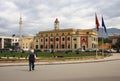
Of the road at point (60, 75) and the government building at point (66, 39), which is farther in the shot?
the government building at point (66, 39)

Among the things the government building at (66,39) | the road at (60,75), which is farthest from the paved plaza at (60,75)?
the government building at (66,39)

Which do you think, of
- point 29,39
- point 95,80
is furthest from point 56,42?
point 95,80

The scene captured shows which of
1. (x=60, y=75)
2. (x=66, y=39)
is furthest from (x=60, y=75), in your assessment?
(x=66, y=39)

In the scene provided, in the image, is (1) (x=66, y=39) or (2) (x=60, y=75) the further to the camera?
(1) (x=66, y=39)

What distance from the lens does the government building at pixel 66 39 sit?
99688 millimetres

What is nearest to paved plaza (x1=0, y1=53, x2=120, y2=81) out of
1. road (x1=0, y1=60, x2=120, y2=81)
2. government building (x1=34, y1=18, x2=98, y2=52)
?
road (x1=0, y1=60, x2=120, y2=81)

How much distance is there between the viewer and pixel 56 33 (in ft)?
353

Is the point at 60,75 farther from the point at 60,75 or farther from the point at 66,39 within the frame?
the point at 66,39

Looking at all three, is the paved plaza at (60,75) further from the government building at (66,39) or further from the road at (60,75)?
the government building at (66,39)

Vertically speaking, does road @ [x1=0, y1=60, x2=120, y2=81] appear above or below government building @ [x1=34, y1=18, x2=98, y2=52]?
below

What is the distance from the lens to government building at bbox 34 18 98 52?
327 feet

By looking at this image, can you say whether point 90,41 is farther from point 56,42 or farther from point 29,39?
point 29,39

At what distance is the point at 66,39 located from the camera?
104 m

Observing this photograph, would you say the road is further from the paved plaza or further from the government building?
the government building
